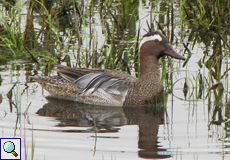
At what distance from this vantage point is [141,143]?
6.48 metres

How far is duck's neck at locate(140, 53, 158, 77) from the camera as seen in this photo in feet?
27.0

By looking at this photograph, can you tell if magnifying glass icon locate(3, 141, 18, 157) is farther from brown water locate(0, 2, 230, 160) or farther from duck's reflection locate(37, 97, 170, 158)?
duck's reflection locate(37, 97, 170, 158)

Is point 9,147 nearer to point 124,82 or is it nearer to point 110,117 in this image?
point 110,117

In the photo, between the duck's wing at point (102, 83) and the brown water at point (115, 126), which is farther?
the duck's wing at point (102, 83)

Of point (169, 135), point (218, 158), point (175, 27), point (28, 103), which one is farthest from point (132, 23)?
point (218, 158)

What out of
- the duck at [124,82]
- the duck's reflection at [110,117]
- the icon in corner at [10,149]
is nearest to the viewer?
the icon in corner at [10,149]

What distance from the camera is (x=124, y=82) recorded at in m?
8.12

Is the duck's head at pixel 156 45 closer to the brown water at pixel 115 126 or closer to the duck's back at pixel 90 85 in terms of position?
the brown water at pixel 115 126

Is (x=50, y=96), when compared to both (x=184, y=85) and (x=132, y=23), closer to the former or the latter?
(x=184, y=85)

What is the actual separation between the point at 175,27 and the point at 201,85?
10.1ft

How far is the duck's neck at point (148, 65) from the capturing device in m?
8.23

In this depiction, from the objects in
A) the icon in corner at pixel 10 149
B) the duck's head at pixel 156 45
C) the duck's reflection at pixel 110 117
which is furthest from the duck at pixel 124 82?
the icon in corner at pixel 10 149

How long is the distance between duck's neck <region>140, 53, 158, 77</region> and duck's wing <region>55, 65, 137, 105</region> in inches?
7.7

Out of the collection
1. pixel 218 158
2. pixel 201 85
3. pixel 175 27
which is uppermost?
pixel 175 27
